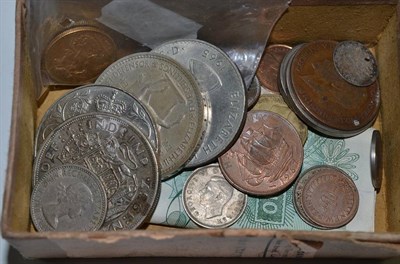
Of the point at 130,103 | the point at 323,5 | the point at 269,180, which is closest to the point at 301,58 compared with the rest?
the point at 323,5

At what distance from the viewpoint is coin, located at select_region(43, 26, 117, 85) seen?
142 cm

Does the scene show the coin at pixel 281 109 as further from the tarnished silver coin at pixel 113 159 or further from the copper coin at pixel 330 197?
the tarnished silver coin at pixel 113 159

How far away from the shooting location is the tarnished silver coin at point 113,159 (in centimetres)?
128

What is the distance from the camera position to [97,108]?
1345 millimetres

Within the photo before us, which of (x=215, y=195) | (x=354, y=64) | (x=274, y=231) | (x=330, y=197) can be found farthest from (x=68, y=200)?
(x=354, y=64)

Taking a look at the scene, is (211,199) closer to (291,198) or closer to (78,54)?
(291,198)

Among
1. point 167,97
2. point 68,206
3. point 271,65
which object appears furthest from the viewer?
point 271,65

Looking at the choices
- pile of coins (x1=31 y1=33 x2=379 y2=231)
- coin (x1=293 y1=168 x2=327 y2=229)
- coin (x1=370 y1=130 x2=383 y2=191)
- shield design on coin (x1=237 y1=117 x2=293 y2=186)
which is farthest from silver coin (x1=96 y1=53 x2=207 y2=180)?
coin (x1=370 y1=130 x2=383 y2=191)

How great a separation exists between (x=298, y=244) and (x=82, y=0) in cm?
63

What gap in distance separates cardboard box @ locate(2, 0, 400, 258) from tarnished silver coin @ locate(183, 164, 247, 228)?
0.13 metres

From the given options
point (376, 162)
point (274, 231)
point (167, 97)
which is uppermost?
point (167, 97)

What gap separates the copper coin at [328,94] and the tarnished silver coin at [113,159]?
33cm

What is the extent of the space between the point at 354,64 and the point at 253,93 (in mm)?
210

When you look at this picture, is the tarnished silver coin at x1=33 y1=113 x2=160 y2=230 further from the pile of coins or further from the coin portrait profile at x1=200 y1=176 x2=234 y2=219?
the coin portrait profile at x1=200 y1=176 x2=234 y2=219
